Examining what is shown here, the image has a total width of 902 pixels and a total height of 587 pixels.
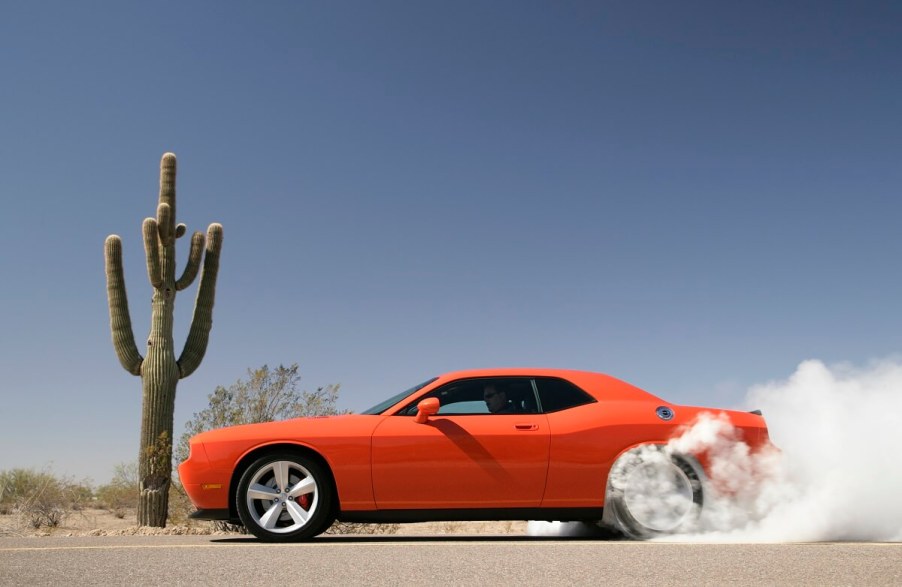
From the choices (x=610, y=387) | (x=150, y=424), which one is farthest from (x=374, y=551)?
(x=150, y=424)

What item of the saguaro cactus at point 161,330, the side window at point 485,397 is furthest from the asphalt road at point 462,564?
the saguaro cactus at point 161,330

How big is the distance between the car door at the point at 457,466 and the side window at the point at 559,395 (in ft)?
1.10

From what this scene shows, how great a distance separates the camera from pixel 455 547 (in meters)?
5.89

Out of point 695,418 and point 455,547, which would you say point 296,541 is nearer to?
point 455,547

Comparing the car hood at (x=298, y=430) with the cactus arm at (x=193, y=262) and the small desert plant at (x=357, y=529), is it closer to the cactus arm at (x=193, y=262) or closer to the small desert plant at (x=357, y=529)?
the small desert plant at (x=357, y=529)

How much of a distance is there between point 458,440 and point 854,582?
3.12 m

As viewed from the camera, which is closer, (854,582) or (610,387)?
(854,582)

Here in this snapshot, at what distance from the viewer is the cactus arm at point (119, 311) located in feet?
43.9

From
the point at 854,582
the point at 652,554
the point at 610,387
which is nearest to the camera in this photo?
the point at 854,582

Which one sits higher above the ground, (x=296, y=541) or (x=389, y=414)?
(x=389, y=414)

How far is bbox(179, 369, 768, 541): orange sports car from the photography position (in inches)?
260

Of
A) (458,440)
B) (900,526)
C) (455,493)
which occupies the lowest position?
(900,526)

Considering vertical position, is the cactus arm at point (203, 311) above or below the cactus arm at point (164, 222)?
below

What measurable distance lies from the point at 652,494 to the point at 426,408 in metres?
1.94
